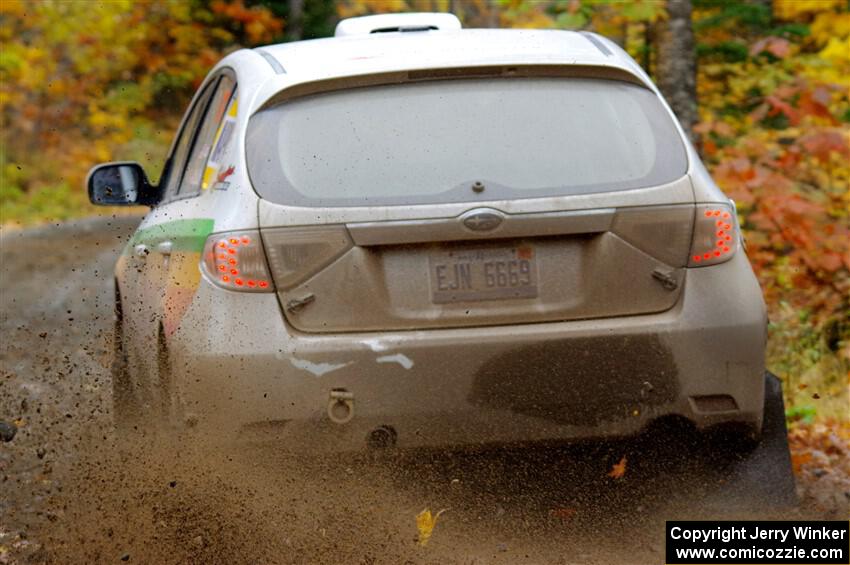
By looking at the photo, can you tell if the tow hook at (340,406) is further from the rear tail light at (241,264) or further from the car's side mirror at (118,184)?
the car's side mirror at (118,184)

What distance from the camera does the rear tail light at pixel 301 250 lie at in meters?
4.37

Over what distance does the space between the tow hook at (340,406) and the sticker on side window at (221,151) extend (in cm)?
84

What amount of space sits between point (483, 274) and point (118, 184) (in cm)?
262

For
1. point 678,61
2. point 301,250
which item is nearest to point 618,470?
point 301,250

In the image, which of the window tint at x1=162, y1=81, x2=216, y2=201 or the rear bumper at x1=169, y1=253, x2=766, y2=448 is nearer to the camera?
the rear bumper at x1=169, y1=253, x2=766, y2=448

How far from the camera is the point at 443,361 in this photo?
14.3ft

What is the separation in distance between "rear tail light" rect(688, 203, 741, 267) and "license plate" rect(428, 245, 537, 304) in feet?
1.82

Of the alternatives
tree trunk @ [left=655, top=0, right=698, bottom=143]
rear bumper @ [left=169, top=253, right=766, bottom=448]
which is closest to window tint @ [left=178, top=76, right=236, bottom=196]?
rear bumper @ [left=169, top=253, right=766, bottom=448]

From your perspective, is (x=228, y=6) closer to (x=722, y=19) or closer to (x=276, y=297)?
(x=722, y=19)

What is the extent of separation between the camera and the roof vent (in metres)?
6.71

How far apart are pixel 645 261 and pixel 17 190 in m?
28.6

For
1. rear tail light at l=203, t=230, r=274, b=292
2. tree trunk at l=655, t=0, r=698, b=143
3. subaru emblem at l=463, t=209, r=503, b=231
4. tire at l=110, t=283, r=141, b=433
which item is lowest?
tree trunk at l=655, t=0, r=698, b=143

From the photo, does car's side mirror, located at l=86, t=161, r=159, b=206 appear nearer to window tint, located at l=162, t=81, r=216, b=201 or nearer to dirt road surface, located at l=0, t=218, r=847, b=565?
window tint, located at l=162, t=81, r=216, b=201

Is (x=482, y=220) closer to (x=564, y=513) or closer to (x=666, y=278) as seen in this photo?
(x=666, y=278)
